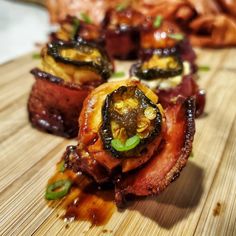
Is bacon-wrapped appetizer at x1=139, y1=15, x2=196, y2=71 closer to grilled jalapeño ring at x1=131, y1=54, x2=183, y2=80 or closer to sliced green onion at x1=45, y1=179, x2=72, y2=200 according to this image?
grilled jalapeño ring at x1=131, y1=54, x2=183, y2=80

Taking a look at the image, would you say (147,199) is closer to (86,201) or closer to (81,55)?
(86,201)

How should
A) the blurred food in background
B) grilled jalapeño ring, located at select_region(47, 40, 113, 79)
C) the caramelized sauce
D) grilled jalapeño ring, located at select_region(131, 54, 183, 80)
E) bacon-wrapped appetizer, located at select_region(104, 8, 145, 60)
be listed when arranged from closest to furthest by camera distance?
1. the caramelized sauce
2. grilled jalapeño ring, located at select_region(47, 40, 113, 79)
3. grilled jalapeño ring, located at select_region(131, 54, 183, 80)
4. bacon-wrapped appetizer, located at select_region(104, 8, 145, 60)
5. the blurred food in background

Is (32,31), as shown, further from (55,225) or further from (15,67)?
(55,225)

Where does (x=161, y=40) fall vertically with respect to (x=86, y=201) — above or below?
below

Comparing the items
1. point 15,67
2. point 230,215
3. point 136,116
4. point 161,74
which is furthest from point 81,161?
point 15,67

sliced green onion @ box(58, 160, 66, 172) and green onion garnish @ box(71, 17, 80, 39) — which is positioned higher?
green onion garnish @ box(71, 17, 80, 39)

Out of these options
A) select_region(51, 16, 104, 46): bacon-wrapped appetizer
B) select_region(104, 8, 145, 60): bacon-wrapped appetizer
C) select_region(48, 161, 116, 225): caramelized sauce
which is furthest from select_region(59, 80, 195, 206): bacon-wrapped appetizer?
select_region(104, 8, 145, 60): bacon-wrapped appetizer

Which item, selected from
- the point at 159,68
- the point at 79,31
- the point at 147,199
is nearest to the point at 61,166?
the point at 147,199

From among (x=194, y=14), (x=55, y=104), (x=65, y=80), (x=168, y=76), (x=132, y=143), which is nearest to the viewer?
(x=132, y=143)
